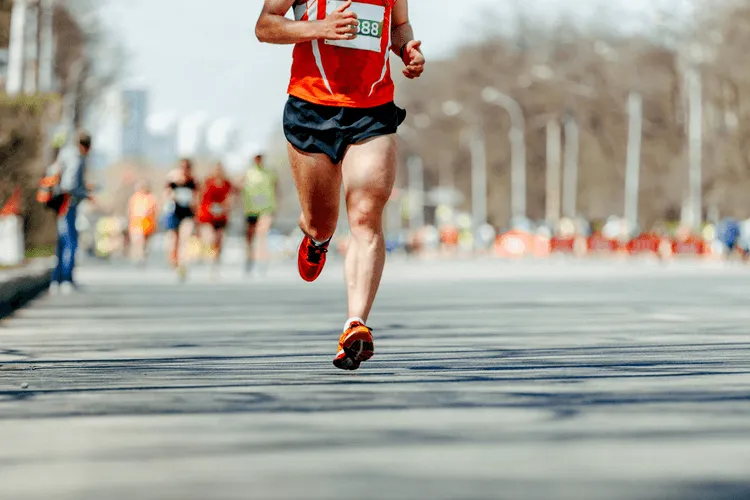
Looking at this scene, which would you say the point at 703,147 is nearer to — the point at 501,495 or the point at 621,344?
the point at 621,344

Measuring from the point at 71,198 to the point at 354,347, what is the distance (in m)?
13.0

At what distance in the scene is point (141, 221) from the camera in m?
37.3

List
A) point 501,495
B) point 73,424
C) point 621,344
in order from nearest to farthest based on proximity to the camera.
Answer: point 501,495 < point 73,424 < point 621,344

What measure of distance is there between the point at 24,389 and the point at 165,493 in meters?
3.41

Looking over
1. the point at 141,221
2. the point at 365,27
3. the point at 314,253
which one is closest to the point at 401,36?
the point at 365,27

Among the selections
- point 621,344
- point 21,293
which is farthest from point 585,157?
point 621,344

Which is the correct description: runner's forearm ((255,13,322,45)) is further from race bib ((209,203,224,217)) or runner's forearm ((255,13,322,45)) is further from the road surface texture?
race bib ((209,203,224,217))

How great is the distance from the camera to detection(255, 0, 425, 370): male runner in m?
9.90

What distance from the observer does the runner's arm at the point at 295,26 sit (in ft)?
31.8

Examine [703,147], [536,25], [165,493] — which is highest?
[536,25]

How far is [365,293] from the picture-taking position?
32.2 ft

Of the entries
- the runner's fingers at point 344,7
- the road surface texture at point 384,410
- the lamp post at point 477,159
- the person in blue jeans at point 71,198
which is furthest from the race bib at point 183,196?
the lamp post at point 477,159

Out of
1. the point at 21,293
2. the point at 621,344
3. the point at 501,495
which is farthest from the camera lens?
the point at 21,293

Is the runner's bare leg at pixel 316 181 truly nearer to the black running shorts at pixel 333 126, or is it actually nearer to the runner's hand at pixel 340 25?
the black running shorts at pixel 333 126
